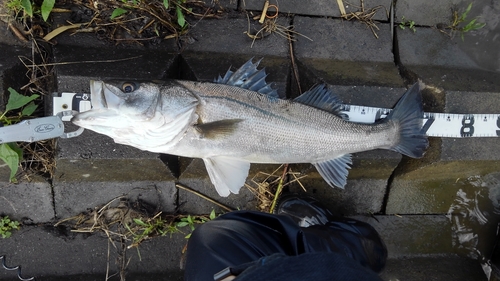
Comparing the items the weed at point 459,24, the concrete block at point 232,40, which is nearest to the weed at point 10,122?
the concrete block at point 232,40

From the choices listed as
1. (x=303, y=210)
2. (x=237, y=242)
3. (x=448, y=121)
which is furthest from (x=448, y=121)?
(x=237, y=242)

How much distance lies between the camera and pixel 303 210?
3.21 meters

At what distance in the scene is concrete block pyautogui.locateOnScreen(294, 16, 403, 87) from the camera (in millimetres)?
3199

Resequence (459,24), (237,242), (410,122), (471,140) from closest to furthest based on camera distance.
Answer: (237,242)
(410,122)
(471,140)
(459,24)

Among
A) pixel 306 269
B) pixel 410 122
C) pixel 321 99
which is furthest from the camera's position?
pixel 410 122

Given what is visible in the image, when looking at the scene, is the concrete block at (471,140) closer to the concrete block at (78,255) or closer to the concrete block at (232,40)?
the concrete block at (232,40)

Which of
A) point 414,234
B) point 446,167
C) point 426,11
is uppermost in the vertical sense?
point 426,11

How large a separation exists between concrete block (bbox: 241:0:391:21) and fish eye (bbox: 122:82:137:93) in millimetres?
1375

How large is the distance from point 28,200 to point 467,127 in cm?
395

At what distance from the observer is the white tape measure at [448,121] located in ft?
10.1

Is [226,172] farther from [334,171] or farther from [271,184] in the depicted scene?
[334,171]

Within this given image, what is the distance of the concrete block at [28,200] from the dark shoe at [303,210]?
2043 millimetres

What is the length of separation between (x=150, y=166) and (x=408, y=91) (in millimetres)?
2262

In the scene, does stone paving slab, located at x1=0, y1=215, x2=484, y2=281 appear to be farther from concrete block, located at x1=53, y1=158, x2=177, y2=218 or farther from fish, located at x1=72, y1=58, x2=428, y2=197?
fish, located at x1=72, y1=58, x2=428, y2=197
